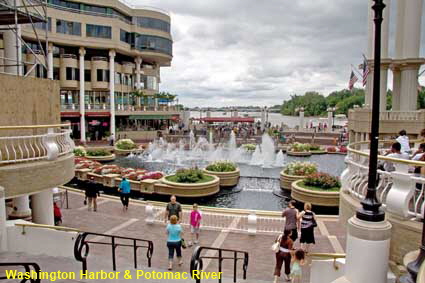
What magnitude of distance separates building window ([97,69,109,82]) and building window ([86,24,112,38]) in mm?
5244

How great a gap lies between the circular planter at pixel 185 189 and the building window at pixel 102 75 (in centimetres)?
3669

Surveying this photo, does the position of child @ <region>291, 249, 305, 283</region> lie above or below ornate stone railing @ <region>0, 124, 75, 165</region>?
below

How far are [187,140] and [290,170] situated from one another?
86.8 feet

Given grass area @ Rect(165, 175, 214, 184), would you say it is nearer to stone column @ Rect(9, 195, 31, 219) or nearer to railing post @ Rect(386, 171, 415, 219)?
stone column @ Rect(9, 195, 31, 219)

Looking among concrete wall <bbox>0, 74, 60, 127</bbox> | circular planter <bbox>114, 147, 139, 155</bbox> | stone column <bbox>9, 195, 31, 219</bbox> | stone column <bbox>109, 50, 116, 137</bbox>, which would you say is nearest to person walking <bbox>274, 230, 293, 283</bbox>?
concrete wall <bbox>0, 74, 60, 127</bbox>

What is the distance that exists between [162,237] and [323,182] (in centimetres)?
1089

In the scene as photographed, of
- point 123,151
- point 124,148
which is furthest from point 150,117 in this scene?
point 123,151

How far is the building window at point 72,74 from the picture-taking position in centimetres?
5041

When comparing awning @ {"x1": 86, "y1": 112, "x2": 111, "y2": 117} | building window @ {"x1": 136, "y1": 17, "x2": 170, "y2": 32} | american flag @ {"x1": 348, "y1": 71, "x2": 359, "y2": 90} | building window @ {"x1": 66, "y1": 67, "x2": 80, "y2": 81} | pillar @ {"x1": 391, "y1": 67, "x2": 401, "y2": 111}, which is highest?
building window @ {"x1": 136, "y1": 17, "x2": 170, "y2": 32}

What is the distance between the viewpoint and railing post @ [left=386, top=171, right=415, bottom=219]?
17.3 feet

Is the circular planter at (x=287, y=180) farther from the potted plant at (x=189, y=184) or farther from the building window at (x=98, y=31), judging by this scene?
the building window at (x=98, y=31)

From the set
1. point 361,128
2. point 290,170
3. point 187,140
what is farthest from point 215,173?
point 187,140

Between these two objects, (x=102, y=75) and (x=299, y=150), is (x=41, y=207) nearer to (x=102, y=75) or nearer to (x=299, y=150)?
(x=299, y=150)

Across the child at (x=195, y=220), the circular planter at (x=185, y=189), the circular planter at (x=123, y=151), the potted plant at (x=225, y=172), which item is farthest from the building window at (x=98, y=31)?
the child at (x=195, y=220)
